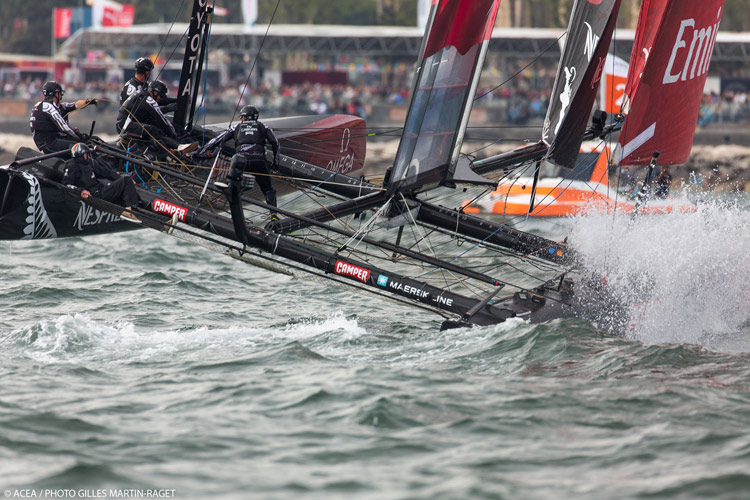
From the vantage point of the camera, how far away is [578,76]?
908 cm

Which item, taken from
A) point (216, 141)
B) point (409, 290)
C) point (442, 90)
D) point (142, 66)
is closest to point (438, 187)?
point (442, 90)

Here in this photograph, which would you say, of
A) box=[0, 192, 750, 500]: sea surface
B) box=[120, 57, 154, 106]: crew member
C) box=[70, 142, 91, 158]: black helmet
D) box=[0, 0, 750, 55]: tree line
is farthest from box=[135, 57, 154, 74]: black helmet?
box=[0, 0, 750, 55]: tree line

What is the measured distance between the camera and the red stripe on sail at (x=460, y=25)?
7262 mm

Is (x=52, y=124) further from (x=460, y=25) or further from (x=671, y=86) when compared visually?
(x=671, y=86)

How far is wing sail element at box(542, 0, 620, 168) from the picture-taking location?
8.33 meters

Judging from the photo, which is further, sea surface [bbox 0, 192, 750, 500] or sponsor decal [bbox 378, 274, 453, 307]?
sponsor decal [bbox 378, 274, 453, 307]

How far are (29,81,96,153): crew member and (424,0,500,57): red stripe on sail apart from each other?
3.10 metres

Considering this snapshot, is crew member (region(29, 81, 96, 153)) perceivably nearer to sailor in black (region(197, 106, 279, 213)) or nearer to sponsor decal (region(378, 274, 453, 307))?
sailor in black (region(197, 106, 279, 213))

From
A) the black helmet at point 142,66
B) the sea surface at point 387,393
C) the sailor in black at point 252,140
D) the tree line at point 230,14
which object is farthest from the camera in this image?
the tree line at point 230,14

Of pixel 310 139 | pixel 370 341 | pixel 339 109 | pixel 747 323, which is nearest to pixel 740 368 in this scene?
pixel 747 323

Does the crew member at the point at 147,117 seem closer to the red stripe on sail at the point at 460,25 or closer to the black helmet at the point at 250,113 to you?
the black helmet at the point at 250,113

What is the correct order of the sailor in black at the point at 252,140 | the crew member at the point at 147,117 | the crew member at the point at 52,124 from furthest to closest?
the crew member at the point at 147,117 → the crew member at the point at 52,124 → the sailor in black at the point at 252,140

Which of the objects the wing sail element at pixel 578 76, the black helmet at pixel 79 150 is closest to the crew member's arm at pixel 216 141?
the black helmet at pixel 79 150

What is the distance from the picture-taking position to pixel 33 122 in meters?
8.38
